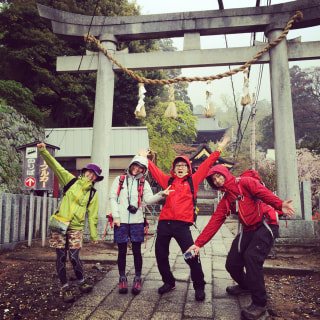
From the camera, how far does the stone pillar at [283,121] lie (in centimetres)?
684

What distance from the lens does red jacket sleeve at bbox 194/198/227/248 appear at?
3.40 m

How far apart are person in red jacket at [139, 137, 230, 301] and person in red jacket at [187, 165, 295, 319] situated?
211 mm

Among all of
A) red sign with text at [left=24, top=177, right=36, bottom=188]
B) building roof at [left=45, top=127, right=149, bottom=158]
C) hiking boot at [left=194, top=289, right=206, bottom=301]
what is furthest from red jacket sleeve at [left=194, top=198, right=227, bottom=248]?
building roof at [left=45, top=127, right=149, bottom=158]

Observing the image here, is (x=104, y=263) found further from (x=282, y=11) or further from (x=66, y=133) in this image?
(x=66, y=133)

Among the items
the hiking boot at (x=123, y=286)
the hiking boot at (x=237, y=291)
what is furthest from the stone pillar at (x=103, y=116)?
the hiking boot at (x=237, y=291)

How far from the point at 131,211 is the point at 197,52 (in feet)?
17.8

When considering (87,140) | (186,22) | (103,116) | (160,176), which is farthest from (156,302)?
(87,140)

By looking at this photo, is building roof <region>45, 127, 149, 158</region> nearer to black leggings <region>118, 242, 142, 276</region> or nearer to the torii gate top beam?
the torii gate top beam

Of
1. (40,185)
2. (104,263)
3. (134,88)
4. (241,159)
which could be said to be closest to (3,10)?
(134,88)

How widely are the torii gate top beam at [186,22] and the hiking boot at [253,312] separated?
22.3 feet

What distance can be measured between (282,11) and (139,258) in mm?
7069

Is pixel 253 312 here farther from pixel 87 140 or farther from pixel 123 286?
pixel 87 140

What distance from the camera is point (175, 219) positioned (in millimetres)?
3477

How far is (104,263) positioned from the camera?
4996 mm
